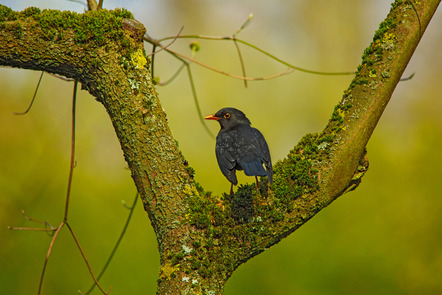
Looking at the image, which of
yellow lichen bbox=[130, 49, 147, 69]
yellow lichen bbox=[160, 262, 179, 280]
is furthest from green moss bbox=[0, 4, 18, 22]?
yellow lichen bbox=[160, 262, 179, 280]

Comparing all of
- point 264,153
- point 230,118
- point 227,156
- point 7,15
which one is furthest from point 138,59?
point 230,118

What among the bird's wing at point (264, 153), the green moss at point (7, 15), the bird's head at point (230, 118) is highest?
the bird's head at point (230, 118)

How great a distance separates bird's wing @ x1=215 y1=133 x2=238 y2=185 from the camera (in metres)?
3.28

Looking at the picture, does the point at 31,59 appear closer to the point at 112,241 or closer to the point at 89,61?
the point at 89,61

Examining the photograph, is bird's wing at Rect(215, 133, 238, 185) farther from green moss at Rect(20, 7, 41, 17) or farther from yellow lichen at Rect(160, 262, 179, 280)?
green moss at Rect(20, 7, 41, 17)

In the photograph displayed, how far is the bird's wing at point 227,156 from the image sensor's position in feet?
10.8

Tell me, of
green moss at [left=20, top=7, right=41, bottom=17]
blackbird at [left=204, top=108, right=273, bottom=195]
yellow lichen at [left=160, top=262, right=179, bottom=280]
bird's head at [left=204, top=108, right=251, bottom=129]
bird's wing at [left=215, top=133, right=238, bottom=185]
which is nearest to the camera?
yellow lichen at [left=160, top=262, right=179, bottom=280]

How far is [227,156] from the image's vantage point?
3383mm

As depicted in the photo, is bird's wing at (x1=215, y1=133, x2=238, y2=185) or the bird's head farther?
the bird's head

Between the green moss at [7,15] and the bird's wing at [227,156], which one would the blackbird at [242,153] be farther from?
the green moss at [7,15]

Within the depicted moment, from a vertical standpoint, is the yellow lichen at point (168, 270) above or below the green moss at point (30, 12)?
below

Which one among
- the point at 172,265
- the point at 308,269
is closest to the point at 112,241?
the point at 308,269

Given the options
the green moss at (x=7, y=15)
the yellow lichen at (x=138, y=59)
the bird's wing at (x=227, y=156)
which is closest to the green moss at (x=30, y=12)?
the green moss at (x=7, y=15)

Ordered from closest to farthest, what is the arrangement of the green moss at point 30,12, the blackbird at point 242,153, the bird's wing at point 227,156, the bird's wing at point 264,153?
1. the green moss at point 30,12
2. the bird's wing at point 264,153
3. the blackbird at point 242,153
4. the bird's wing at point 227,156
